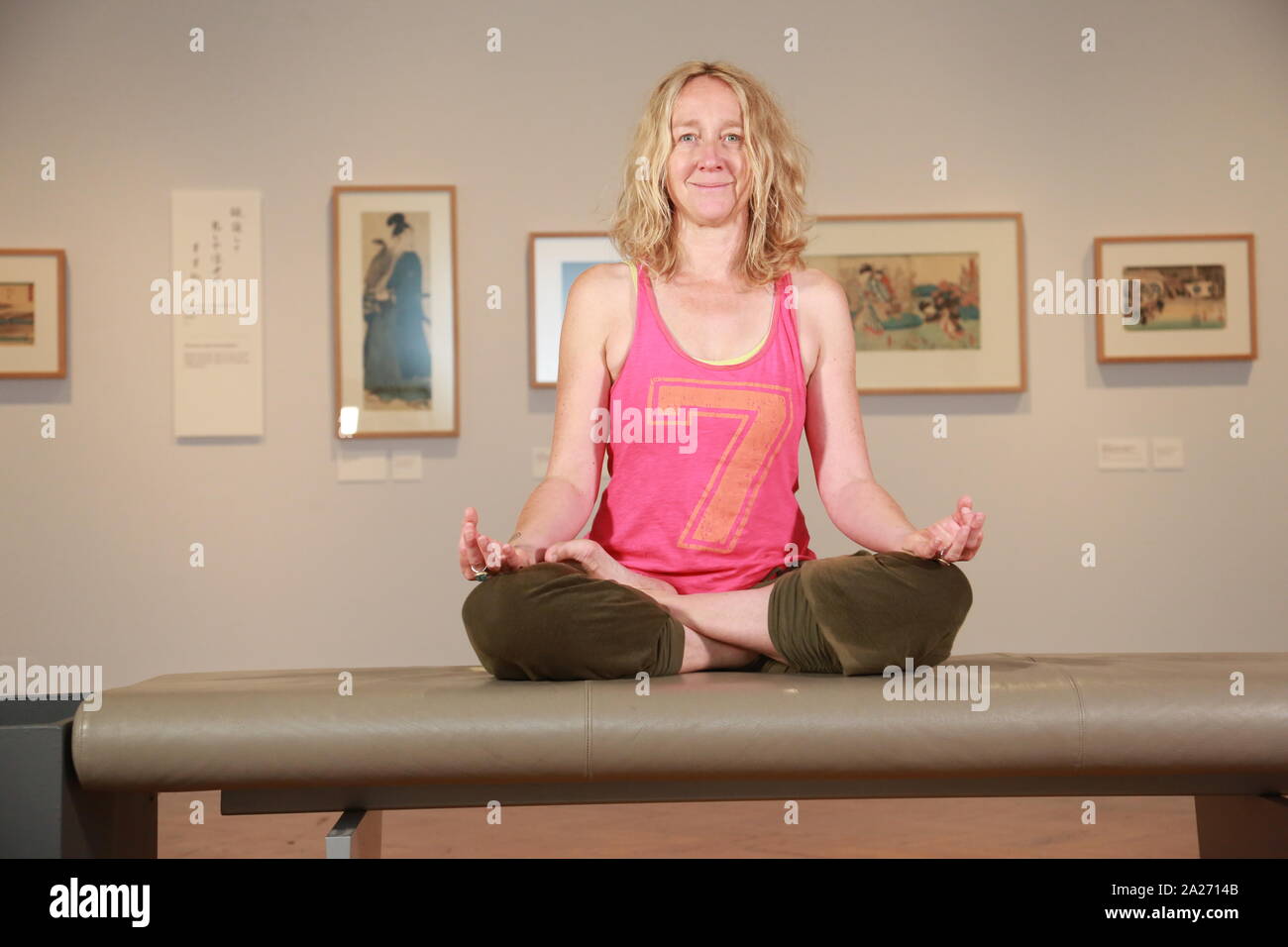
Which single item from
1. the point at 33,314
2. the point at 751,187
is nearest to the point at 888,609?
the point at 751,187

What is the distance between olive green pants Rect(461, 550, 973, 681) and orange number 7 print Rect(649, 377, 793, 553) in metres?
0.28

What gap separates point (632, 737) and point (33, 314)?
2.66 m

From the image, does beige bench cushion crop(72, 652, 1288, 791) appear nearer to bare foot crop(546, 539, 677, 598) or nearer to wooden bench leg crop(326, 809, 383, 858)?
wooden bench leg crop(326, 809, 383, 858)

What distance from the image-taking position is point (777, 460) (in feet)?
5.86

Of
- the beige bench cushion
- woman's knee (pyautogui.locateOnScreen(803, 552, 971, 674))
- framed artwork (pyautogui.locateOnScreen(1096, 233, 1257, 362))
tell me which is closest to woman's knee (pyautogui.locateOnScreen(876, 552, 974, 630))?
woman's knee (pyautogui.locateOnScreen(803, 552, 971, 674))

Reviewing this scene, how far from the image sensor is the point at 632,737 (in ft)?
4.24

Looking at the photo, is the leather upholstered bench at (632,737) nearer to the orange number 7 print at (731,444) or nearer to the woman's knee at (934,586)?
the woman's knee at (934,586)

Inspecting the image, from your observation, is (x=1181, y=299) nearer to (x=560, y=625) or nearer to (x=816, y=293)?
(x=816, y=293)

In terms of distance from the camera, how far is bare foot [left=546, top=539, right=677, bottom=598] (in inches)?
60.7
